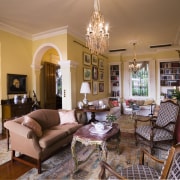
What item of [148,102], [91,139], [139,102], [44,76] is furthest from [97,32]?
[148,102]

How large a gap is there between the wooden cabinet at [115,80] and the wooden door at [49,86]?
10.2ft

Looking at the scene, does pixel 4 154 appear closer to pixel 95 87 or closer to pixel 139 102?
pixel 95 87

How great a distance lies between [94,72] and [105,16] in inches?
106

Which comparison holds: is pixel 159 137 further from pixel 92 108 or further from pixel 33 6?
pixel 33 6

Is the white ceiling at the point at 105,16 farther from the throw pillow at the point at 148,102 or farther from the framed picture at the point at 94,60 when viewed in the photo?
the throw pillow at the point at 148,102

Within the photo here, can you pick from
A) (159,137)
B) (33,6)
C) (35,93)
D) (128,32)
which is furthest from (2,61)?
(159,137)

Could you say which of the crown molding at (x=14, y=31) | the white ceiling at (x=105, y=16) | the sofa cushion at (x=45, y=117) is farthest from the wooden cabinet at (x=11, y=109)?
the white ceiling at (x=105, y=16)

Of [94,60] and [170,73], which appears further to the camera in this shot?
[170,73]

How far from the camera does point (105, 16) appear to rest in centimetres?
388

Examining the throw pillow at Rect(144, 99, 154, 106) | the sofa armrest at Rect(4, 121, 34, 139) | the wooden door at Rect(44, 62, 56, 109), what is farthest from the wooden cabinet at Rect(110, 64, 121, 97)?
the sofa armrest at Rect(4, 121, 34, 139)

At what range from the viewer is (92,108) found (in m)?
4.52

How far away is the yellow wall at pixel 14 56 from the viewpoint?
4.37 m

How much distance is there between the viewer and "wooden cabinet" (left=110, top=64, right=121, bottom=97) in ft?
25.8

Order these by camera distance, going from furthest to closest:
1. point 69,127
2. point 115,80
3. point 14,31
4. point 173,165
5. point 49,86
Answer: point 115,80 → point 49,86 → point 14,31 → point 69,127 → point 173,165
